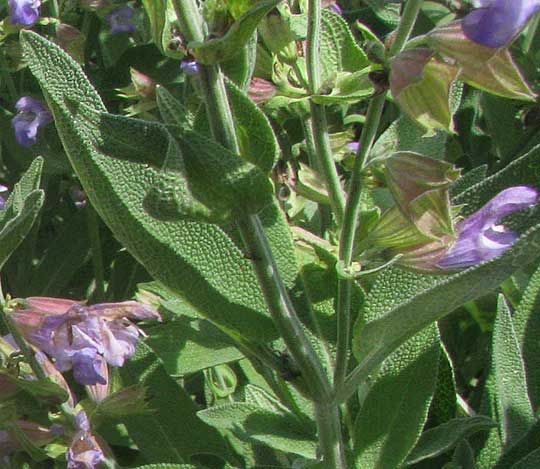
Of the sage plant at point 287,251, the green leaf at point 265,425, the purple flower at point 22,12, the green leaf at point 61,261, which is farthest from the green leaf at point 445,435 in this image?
the purple flower at point 22,12

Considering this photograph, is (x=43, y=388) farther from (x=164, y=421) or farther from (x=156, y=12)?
(x=156, y=12)

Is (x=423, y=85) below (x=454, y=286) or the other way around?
the other way around

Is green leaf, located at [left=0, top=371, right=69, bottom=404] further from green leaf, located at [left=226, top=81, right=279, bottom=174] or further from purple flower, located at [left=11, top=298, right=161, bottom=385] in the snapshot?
green leaf, located at [left=226, top=81, right=279, bottom=174]

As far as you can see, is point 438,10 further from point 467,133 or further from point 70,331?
point 70,331

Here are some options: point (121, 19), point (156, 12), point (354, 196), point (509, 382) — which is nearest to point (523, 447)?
point (509, 382)

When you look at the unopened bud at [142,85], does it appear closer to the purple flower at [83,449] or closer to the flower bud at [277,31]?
the flower bud at [277,31]

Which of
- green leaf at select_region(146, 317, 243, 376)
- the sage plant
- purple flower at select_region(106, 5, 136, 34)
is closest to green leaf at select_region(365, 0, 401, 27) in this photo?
the sage plant
